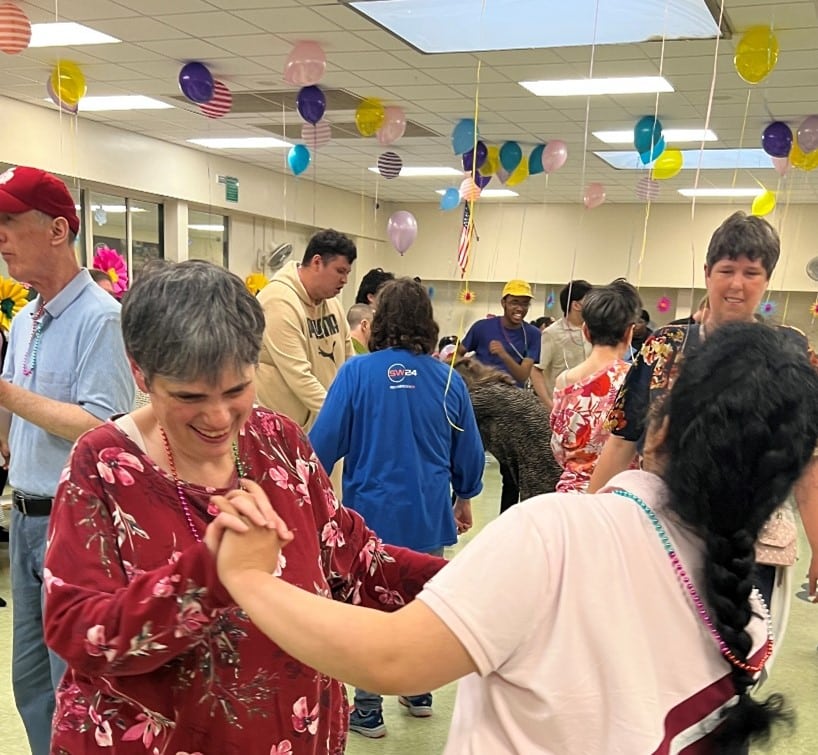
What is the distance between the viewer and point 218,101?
599 cm

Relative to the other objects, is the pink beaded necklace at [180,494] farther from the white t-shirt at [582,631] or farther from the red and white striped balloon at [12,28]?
the red and white striped balloon at [12,28]

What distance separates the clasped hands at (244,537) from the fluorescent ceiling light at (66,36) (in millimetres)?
5213

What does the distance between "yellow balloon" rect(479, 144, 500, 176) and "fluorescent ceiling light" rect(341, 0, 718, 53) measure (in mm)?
2373

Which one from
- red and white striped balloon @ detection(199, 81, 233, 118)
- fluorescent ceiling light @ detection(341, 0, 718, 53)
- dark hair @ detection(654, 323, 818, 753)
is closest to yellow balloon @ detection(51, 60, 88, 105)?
red and white striped balloon @ detection(199, 81, 233, 118)

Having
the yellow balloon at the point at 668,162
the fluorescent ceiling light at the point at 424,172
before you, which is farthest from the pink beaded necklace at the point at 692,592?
the fluorescent ceiling light at the point at 424,172

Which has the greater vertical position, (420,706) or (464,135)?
(464,135)

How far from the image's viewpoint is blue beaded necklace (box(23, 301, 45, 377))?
5.99 feet

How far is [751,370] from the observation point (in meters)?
0.81

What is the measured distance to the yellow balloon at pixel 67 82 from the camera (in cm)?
544

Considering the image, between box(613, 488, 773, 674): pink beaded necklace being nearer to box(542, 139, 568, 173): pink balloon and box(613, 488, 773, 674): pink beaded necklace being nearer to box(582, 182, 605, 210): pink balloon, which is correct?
box(542, 139, 568, 173): pink balloon

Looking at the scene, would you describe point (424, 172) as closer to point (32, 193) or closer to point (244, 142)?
point (244, 142)

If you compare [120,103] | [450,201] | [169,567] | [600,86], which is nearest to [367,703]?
[169,567]

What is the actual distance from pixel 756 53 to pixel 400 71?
2429 millimetres

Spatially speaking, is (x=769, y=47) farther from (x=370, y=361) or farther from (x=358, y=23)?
(x=370, y=361)
